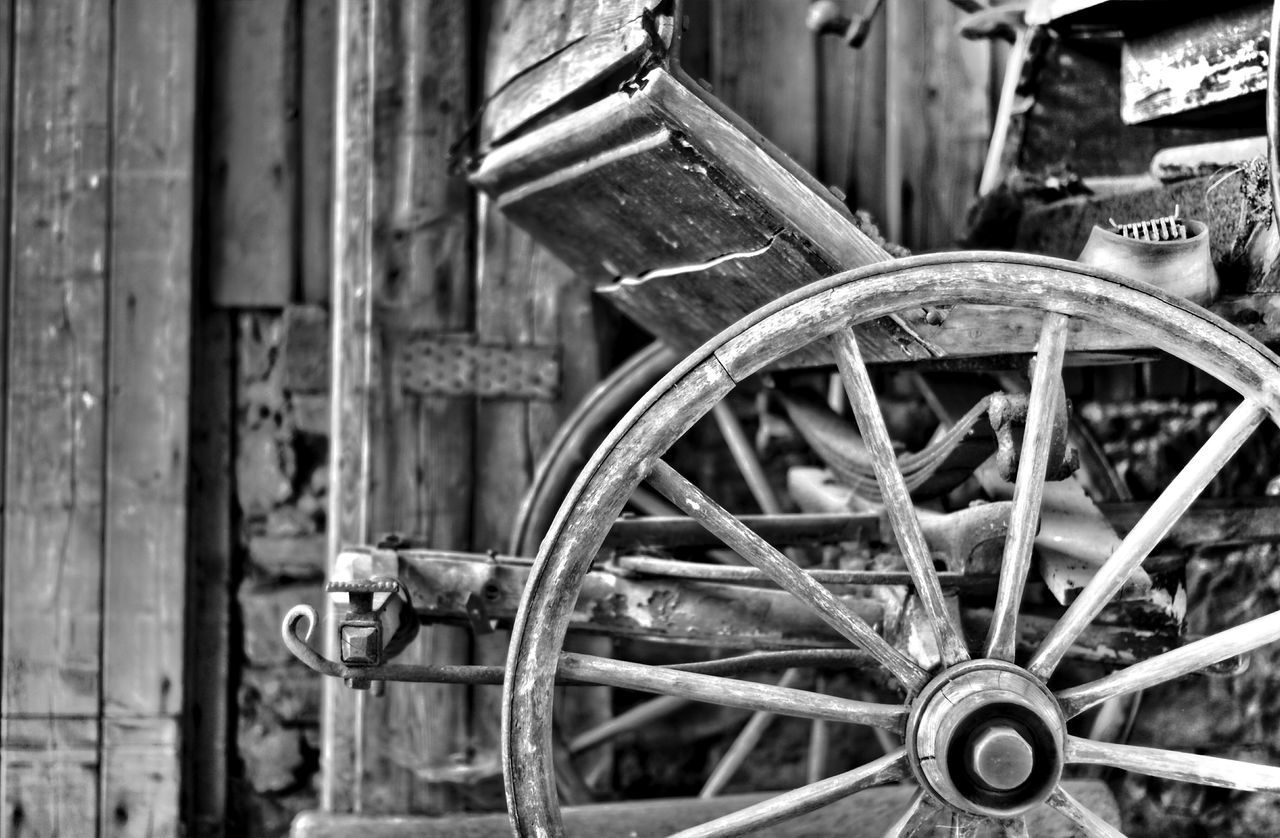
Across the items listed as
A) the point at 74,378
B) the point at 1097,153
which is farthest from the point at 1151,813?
the point at 74,378

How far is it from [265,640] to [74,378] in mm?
745

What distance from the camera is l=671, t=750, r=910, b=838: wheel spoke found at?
158cm

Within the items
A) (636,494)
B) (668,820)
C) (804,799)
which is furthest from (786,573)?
(636,494)

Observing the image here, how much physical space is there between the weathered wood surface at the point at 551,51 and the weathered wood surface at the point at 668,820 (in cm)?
138

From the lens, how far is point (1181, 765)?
154 centimetres

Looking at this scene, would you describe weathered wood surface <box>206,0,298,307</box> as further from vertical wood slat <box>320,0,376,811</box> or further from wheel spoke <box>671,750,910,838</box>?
wheel spoke <box>671,750,910,838</box>

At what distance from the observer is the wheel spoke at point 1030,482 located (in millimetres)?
1565

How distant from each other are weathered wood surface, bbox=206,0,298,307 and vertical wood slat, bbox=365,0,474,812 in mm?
294

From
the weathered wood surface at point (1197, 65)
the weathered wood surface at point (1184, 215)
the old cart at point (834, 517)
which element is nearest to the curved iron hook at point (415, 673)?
the old cart at point (834, 517)

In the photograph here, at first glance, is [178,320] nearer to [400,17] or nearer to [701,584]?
[400,17]

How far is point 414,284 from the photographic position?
2588 mm

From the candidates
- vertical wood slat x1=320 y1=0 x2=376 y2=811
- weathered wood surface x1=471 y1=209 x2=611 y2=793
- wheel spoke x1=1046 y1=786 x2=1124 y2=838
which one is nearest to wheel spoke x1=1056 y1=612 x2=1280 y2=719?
wheel spoke x1=1046 y1=786 x2=1124 y2=838

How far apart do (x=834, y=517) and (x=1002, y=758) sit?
0.77 meters

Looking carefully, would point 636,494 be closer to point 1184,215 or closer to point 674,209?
point 674,209
